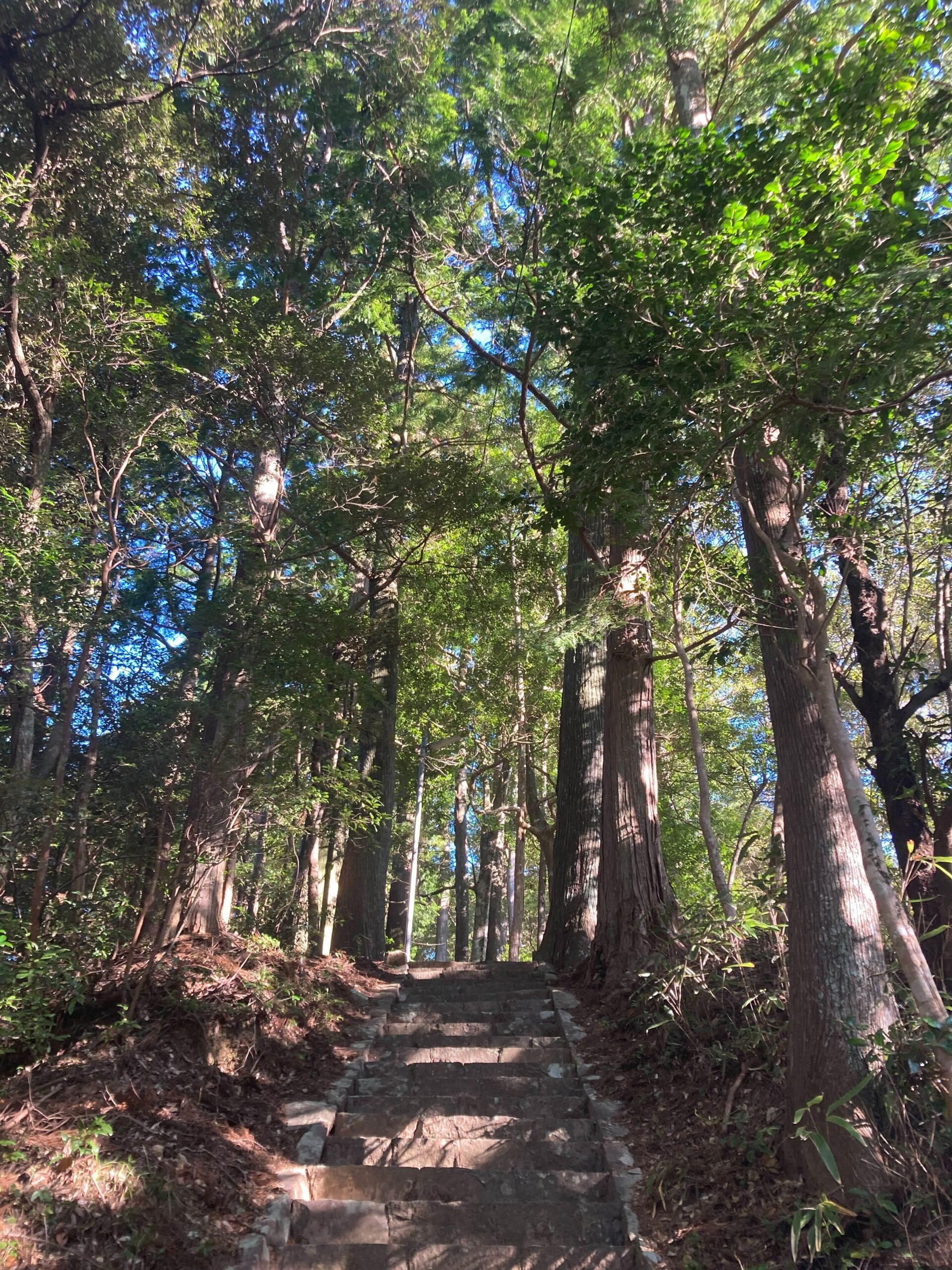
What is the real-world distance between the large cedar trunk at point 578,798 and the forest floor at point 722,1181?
129 inches

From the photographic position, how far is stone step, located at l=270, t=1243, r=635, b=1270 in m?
3.49

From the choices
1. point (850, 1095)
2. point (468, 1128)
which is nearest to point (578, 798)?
point (468, 1128)

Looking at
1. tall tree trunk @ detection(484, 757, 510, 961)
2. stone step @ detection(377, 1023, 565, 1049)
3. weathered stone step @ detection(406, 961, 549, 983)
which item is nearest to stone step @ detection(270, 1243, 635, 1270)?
stone step @ detection(377, 1023, 565, 1049)

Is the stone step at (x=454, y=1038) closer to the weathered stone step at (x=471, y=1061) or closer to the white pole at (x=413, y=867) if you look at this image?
the weathered stone step at (x=471, y=1061)

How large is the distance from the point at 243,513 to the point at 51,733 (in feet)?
11.2

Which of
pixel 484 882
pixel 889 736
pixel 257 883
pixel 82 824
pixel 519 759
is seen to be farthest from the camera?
pixel 484 882

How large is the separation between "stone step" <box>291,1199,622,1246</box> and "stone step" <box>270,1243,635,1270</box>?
0.41 ft

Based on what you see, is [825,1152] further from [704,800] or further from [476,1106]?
[704,800]

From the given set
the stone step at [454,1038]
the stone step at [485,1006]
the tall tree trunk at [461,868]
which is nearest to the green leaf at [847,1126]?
the stone step at [454,1038]

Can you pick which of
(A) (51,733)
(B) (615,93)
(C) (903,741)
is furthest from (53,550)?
(C) (903,741)

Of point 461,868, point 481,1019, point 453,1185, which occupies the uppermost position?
point 461,868

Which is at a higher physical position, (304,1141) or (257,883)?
(257,883)

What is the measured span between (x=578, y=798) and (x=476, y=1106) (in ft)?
14.9

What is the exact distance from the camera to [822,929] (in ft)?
12.5
